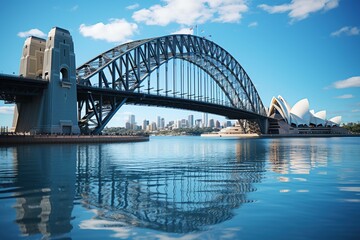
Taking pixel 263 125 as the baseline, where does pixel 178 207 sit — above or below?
below

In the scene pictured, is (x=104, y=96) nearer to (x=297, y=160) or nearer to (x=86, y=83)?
(x=86, y=83)

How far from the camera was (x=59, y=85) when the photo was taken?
46.5 meters

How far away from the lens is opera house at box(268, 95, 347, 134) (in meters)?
122

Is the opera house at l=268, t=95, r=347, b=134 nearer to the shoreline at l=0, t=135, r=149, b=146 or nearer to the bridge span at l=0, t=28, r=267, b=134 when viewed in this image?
the bridge span at l=0, t=28, r=267, b=134

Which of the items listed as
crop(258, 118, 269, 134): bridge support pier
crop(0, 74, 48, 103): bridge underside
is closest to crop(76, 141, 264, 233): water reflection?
crop(0, 74, 48, 103): bridge underside

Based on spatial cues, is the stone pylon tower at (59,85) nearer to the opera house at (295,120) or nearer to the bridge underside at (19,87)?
the bridge underside at (19,87)

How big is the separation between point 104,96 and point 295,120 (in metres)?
86.4

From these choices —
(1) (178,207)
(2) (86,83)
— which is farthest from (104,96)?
(1) (178,207)

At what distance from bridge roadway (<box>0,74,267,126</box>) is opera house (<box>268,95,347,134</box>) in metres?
29.6

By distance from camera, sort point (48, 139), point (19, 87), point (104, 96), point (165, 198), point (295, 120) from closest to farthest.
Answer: point (165, 198)
point (48, 139)
point (19, 87)
point (104, 96)
point (295, 120)

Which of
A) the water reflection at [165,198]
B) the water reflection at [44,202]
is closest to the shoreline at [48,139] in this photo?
the water reflection at [44,202]

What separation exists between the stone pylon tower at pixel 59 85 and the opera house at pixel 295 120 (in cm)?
8717

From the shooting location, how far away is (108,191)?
10.1 m

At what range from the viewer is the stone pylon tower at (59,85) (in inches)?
1785
